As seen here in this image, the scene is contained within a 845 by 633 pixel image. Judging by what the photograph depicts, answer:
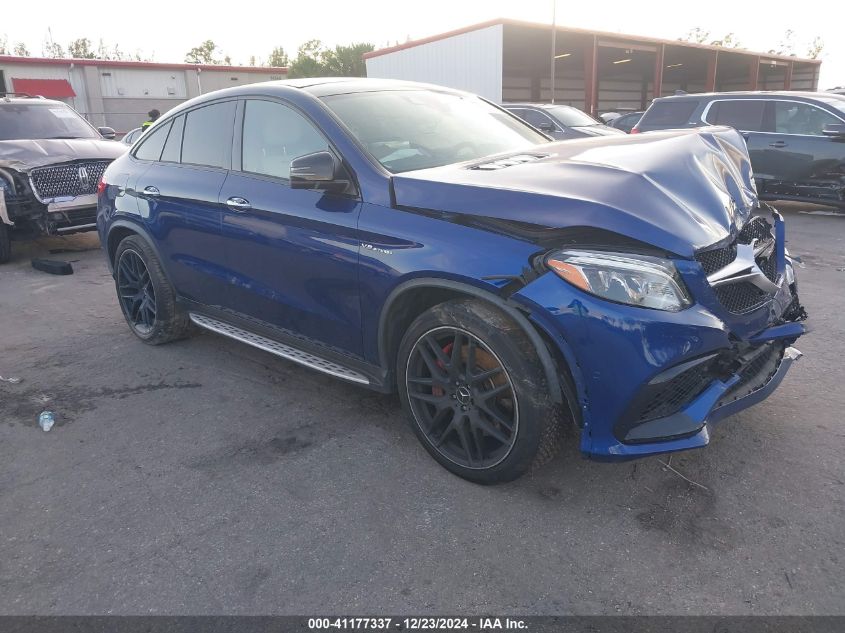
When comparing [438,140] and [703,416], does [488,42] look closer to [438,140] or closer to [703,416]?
[438,140]

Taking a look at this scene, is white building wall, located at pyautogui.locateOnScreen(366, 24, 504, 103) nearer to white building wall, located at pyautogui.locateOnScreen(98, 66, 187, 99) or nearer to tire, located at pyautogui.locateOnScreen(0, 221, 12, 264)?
white building wall, located at pyautogui.locateOnScreen(98, 66, 187, 99)

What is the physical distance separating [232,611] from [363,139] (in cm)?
222

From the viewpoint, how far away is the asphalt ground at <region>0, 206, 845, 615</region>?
90.4 inches

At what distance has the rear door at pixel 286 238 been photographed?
127 inches

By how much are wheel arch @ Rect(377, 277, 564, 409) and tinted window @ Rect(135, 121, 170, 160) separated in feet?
8.64

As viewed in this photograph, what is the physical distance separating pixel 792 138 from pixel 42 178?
10041mm

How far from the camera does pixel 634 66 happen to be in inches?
1421

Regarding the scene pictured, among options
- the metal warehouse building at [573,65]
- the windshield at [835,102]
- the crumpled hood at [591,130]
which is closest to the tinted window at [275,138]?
the windshield at [835,102]

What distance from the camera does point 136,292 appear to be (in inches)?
198

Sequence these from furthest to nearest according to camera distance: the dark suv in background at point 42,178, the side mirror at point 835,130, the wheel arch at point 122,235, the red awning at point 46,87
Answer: the red awning at point 46,87 → the side mirror at point 835,130 → the dark suv in background at point 42,178 → the wheel arch at point 122,235

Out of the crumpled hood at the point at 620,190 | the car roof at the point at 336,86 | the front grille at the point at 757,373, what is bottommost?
the front grille at the point at 757,373

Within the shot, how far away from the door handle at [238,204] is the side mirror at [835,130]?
869 centimetres

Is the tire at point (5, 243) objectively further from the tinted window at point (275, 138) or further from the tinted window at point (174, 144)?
the tinted window at point (275, 138)

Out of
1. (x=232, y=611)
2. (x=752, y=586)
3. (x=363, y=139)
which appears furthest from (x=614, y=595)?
(x=363, y=139)
